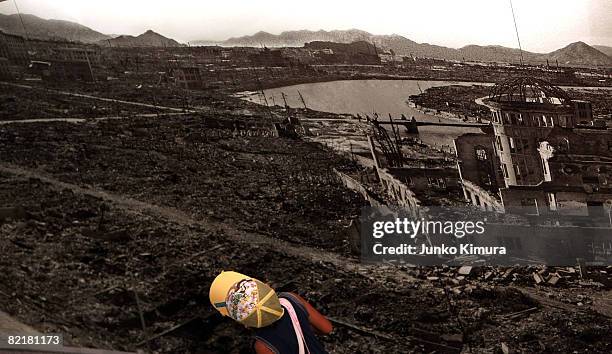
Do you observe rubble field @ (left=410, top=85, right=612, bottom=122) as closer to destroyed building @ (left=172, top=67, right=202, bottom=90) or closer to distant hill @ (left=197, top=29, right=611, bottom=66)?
distant hill @ (left=197, top=29, right=611, bottom=66)

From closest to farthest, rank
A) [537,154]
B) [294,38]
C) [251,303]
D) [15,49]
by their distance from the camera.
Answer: [251,303]
[537,154]
[294,38]
[15,49]

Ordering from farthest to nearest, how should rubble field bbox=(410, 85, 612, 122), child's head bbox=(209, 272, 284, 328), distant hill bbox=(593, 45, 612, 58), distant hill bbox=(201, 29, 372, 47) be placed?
distant hill bbox=(201, 29, 372, 47) < rubble field bbox=(410, 85, 612, 122) < distant hill bbox=(593, 45, 612, 58) < child's head bbox=(209, 272, 284, 328)

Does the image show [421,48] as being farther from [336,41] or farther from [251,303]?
[251,303]

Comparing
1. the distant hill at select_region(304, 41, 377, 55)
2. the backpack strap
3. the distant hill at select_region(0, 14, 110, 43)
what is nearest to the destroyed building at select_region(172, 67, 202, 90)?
the distant hill at select_region(0, 14, 110, 43)

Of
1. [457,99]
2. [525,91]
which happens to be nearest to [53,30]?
[457,99]

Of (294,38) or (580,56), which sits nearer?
(580,56)

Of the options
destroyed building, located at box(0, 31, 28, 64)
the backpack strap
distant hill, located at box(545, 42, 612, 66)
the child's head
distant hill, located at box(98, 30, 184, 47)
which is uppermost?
destroyed building, located at box(0, 31, 28, 64)

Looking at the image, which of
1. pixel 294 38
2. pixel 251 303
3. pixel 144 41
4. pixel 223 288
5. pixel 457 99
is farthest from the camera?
pixel 144 41

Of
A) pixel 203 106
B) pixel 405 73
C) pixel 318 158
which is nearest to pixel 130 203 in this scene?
pixel 203 106
